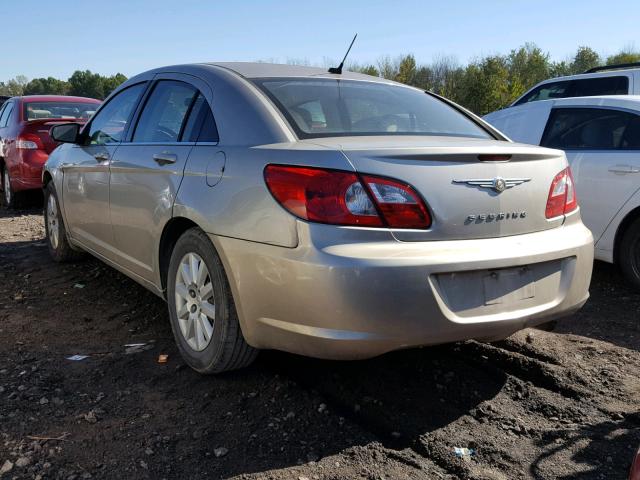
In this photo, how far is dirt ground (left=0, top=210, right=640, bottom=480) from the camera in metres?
2.51

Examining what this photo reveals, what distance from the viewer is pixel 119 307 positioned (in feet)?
14.7

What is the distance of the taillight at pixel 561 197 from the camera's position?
3008 millimetres

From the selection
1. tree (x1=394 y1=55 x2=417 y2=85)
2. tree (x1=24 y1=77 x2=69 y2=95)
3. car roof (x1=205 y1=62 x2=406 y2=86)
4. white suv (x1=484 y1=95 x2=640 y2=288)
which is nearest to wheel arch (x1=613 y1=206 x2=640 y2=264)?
white suv (x1=484 y1=95 x2=640 y2=288)

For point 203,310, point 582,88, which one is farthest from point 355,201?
point 582,88

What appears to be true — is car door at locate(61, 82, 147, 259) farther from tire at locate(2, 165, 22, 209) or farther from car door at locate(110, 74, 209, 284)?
tire at locate(2, 165, 22, 209)

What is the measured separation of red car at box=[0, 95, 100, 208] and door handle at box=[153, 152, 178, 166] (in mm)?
Answer: 5630

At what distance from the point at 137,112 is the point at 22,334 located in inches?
62.8

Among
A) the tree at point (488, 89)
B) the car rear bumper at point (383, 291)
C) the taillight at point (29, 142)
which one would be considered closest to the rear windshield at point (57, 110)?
the taillight at point (29, 142)

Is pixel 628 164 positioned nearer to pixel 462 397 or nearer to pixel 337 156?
pixel 462 397

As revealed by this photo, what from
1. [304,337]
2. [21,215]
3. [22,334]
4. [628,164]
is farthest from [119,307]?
[21,215]

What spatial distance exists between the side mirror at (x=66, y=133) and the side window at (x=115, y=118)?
120mm

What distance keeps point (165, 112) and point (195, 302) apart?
49.8 inches

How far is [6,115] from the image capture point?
969 cm

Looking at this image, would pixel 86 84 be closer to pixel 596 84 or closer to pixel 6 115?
pixel 6 115
